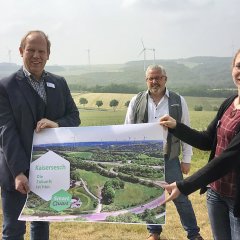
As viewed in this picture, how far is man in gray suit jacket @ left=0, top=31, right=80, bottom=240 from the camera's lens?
3.05m

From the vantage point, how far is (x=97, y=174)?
330 centimetres

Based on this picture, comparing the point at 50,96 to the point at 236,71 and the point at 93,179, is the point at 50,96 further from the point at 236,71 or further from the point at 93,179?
the point at 236,71

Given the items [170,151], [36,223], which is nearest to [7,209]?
[36,223]

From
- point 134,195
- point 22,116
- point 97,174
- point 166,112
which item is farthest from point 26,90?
point 166,112

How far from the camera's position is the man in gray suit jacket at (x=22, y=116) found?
10.0ft

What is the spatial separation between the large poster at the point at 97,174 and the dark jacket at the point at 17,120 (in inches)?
5.2

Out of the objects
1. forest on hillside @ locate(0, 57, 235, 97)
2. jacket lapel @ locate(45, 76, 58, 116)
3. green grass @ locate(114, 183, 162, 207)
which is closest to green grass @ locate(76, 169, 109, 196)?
green grass @ locate(114, 183, 162, 207)

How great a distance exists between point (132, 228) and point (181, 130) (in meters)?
2.95

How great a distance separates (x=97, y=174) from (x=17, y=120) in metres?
0.87

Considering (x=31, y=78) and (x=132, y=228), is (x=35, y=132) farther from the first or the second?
(x=132, y=228)

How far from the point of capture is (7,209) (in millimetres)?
3150

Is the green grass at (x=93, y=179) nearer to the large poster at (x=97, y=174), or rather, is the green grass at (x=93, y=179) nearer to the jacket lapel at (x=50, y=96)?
the large poster at (x=97, y=174)

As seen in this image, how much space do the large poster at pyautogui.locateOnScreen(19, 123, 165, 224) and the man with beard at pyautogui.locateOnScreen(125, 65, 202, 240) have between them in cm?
130

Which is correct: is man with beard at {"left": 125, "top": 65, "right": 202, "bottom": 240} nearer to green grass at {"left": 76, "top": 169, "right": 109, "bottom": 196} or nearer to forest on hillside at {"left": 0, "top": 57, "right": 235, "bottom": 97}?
green grass at {"left": 76, "top": 169, "right": 109, "bottom": 196}
